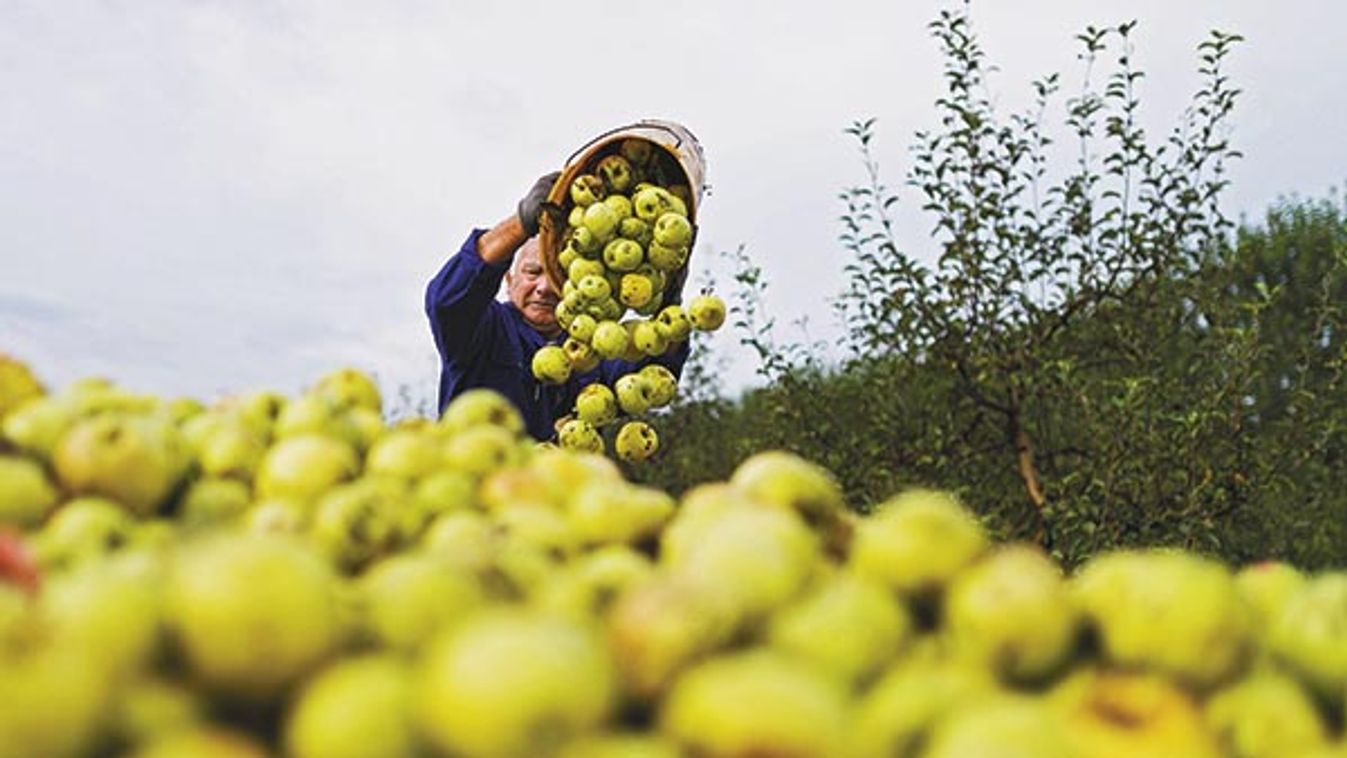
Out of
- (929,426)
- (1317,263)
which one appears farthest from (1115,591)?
(1317,263)

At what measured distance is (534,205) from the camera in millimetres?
5570

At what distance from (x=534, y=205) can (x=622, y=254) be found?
1.79ft

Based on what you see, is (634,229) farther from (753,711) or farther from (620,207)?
(753,711)

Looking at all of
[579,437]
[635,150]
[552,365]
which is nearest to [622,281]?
[552,365]

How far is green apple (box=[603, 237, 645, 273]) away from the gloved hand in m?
0.37

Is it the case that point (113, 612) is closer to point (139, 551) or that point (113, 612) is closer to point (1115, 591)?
point (139, 551)

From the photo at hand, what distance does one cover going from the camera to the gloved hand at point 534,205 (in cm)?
557

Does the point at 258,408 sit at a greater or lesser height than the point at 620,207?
lesser

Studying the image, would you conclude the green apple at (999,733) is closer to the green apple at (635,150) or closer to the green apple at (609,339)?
the green apple at (609,339)

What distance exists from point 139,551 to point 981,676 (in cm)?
104

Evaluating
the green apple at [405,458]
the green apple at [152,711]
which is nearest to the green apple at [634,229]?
the green apple at [405,458]

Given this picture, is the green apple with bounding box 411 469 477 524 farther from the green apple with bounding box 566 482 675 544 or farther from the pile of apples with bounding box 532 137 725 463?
the pile of apples with bounding box 532 137 725 463

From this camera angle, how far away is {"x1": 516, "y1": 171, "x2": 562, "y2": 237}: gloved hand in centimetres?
557

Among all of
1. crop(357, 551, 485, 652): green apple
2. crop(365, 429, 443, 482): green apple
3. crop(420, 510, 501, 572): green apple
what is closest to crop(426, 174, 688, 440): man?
crop(365, 429, 443, 482): green apple
